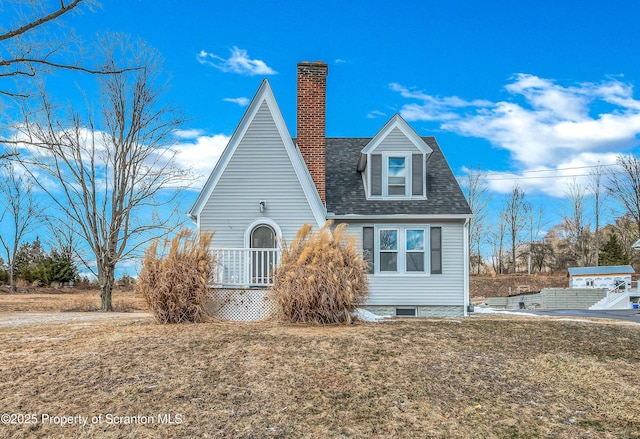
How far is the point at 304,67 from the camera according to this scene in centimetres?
1656

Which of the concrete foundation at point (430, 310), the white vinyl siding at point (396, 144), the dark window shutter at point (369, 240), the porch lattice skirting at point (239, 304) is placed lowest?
the concrete foundation at point (430, 310)

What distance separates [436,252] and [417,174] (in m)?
2.61

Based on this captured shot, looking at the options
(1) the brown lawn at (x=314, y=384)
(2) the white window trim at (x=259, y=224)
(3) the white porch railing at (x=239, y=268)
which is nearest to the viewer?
(1) the brown lawn at (x=314, y=384)

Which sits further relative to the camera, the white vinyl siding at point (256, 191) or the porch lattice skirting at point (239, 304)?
the white vinyl siding at point (256, 191)

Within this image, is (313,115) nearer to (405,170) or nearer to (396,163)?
(396,163)

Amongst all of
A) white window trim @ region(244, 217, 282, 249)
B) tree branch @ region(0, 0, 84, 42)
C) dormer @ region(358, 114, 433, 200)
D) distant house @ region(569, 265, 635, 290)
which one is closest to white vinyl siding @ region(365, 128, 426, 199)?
dormer @ region(358, 114, 433, 200)

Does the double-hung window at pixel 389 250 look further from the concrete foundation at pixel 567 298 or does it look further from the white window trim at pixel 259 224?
the concrete foundation at pixel 567 298

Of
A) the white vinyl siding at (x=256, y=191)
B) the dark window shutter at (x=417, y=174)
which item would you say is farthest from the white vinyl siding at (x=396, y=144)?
the white vinyl siding at (x=256, y=191)

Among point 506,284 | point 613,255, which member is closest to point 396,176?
point 506,284

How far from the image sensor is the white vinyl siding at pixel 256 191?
14.9 meters

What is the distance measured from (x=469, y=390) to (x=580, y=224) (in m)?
48.7

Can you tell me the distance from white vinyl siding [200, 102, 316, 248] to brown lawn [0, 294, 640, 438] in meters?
5.20

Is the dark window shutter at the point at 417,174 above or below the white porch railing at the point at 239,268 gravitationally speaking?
above

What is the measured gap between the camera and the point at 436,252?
16812mm
